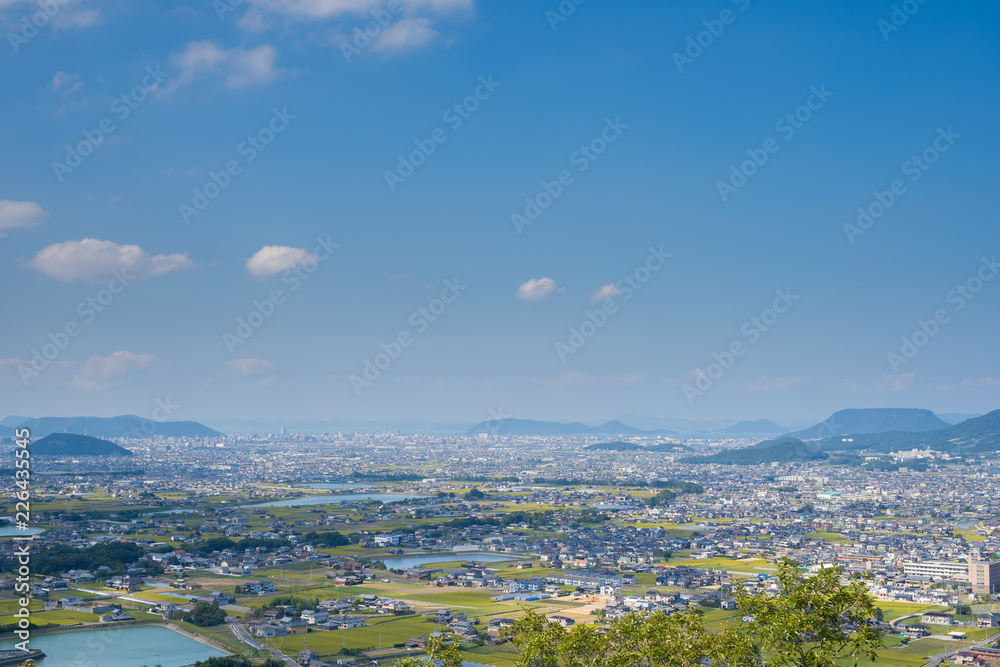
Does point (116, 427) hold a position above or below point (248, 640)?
above

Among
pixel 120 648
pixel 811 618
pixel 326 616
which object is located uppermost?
pixel 811 618

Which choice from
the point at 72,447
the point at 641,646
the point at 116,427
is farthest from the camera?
the point at 116,427

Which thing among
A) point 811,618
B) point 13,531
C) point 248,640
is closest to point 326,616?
point 248,640

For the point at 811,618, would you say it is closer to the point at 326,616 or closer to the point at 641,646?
the point at 641,646

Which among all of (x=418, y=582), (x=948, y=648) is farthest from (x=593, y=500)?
(x=948, y=648)

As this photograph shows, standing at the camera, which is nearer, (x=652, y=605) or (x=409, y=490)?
(x=652, y=605)

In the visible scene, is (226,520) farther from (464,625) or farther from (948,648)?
(948,648)

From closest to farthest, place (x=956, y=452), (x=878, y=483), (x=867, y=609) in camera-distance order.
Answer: (x=867, y=609), (x=878, y=483), (x=956, y=452)
